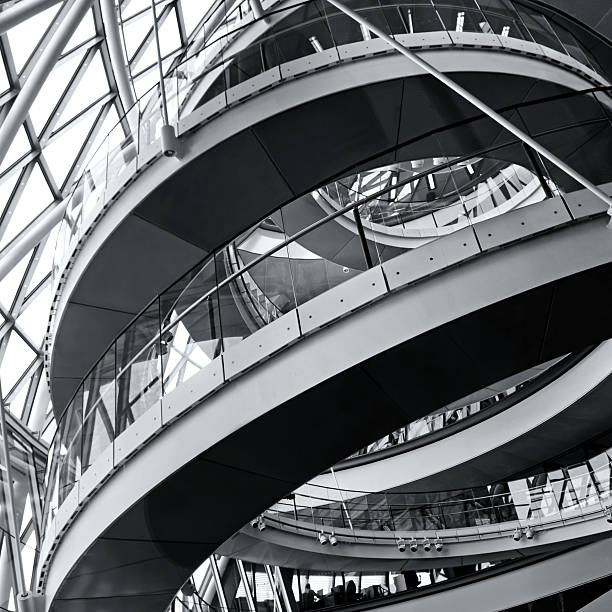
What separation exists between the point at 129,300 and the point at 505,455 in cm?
1001

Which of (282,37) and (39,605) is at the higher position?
(282,37)

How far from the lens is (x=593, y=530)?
13727 millimetres

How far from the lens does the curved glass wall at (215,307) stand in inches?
269

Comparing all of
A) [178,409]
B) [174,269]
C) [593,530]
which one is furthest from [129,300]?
[593,530]

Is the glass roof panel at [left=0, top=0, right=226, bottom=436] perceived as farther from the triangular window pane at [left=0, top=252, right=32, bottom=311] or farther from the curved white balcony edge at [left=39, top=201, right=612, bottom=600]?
the curved white balcony edge at [left=39, top=201, right=612, bottom=600]

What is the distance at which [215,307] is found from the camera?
7148 millimetres

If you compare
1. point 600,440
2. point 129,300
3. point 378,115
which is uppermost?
point 378,115

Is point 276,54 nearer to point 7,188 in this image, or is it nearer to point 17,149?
point 17,149

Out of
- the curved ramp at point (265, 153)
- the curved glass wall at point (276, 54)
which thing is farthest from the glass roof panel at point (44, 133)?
the curved ramp at point (265, 153)

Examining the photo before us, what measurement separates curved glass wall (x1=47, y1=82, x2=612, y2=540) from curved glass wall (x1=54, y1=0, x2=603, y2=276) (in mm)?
3068

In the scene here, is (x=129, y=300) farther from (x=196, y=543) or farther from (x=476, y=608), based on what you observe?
(x=476, y=608)

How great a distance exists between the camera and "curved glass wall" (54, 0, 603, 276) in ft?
34.1

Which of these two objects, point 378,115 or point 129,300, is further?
point 129,300

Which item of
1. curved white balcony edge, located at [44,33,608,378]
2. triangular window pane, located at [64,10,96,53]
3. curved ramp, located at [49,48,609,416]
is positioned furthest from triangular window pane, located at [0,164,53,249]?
curved white balcony edge, located at [44,33,608,378]
